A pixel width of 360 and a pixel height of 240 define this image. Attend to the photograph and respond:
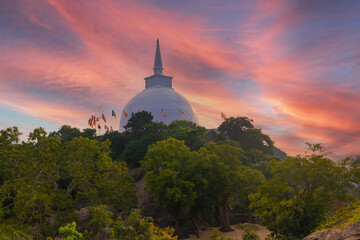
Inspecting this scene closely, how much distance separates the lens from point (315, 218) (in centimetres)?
1881

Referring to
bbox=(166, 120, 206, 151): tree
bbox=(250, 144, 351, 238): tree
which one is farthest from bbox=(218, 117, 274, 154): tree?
bbox=(250, 144, 351, 238): tree

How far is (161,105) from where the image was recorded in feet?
212

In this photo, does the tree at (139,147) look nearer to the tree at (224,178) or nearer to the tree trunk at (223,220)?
the tree at (224,178)

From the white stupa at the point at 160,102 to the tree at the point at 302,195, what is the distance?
3986 centimetres

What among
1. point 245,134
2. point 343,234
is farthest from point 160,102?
point 343,234

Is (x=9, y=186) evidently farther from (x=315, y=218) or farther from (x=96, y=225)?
(x=315, y=218)

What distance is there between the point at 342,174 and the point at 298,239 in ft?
18.7

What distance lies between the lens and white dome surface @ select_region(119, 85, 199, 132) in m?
63.7

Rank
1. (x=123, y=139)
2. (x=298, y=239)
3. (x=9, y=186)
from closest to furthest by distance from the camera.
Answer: (x=298, y=239) < (x=9, y=186) < (x=123, y=139)

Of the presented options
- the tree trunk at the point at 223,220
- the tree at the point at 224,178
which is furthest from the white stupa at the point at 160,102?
the tree trunk at the point at 223,220

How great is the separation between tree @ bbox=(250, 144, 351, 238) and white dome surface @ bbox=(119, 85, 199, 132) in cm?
4221

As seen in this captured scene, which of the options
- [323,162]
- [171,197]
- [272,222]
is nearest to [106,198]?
[171,197]

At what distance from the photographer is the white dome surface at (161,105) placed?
6370 cm

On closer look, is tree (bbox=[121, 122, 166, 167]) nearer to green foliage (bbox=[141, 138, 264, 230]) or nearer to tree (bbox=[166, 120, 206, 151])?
tree (bbox=[166, 120, 206, 151])
